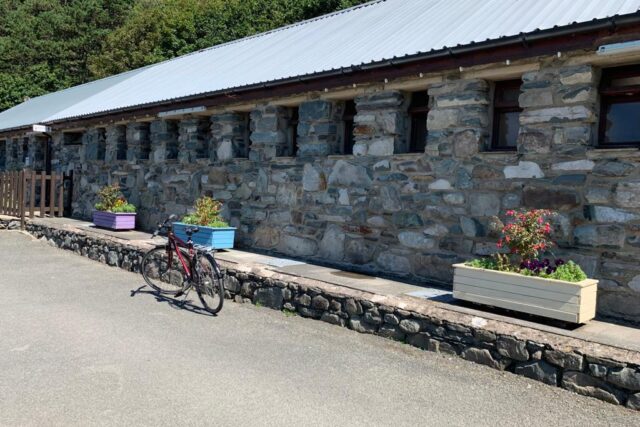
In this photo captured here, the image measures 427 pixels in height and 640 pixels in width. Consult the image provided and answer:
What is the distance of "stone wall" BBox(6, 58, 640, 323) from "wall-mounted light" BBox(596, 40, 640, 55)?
1.09 ft

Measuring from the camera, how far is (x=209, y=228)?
8.75 metres

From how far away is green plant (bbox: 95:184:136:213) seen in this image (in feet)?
38.1

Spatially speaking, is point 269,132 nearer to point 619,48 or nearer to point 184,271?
point 184,271

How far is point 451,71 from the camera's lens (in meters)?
6.40

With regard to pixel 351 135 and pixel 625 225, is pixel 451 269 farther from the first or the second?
pixel 351 135

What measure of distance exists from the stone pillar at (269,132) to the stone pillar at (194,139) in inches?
66.5

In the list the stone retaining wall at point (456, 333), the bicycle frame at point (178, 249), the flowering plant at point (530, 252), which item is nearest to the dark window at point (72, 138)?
the bicycle frame at point (178, 249)

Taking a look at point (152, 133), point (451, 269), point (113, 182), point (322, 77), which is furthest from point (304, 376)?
point (113, 182)

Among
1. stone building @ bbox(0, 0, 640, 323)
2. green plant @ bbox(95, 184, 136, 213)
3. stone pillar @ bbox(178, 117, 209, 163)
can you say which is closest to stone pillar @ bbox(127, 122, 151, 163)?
stone building @ bbox(0, 0, 640, 323)

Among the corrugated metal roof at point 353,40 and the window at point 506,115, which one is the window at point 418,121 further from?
the window at point 506,115

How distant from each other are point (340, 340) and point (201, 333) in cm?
144

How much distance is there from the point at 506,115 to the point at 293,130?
11.8 ft

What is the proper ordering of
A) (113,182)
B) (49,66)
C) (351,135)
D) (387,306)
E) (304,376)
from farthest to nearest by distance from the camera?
(49,66)
(113,182)
(351,135)
(387,306)
(304,376)

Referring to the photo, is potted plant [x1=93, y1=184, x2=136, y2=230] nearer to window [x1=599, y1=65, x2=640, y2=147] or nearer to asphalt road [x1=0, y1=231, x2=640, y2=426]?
asphalt road [x1=0, y1=231, x2=640, y2=426]
